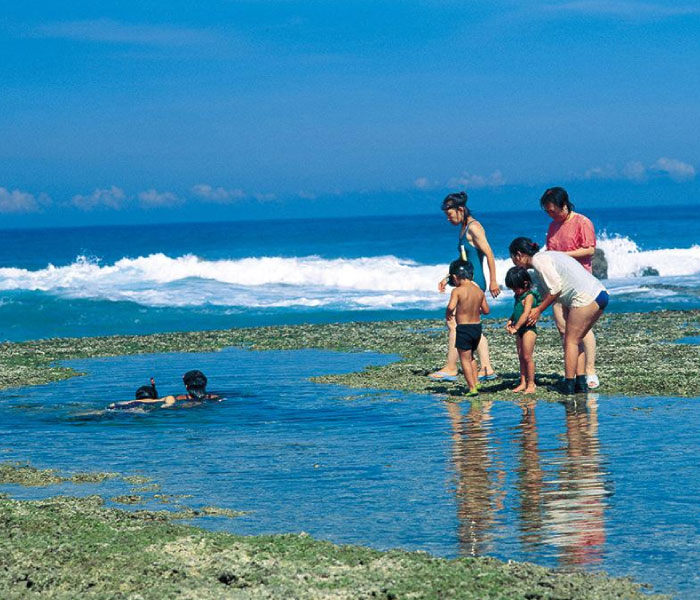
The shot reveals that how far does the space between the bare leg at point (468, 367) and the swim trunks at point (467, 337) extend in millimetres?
70

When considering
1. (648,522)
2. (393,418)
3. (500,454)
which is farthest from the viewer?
(393,418)

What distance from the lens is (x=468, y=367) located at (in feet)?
45.4

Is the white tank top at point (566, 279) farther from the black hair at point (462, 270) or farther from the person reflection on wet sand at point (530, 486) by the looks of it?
the person reflection on wet sand at point (530, 486)

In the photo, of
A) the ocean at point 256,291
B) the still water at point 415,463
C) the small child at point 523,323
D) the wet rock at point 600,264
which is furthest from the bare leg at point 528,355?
the wet rock at point 600,264

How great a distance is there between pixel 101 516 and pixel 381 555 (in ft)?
7.78

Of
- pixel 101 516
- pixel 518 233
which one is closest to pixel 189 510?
pixel 101 516

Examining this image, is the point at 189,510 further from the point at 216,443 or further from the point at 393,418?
the point at 393,418

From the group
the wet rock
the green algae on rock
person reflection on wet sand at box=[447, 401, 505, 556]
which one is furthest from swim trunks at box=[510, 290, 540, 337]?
the wet rock

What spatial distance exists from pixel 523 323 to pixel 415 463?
4134 millimetres

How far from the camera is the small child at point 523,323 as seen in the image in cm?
1331

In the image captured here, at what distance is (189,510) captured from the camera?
323 inches

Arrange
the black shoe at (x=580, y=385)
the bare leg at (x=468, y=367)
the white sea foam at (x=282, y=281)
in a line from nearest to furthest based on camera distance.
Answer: the black shoe at (x=580, y=385)
the bare leg at (x=468, y=367)
the white sea foam at (x=282, y=281)

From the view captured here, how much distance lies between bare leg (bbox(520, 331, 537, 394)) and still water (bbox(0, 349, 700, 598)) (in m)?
0.89

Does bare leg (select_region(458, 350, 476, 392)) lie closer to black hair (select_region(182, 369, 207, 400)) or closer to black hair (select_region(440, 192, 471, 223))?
black hair (select_region(440, 192, 471, 223))
